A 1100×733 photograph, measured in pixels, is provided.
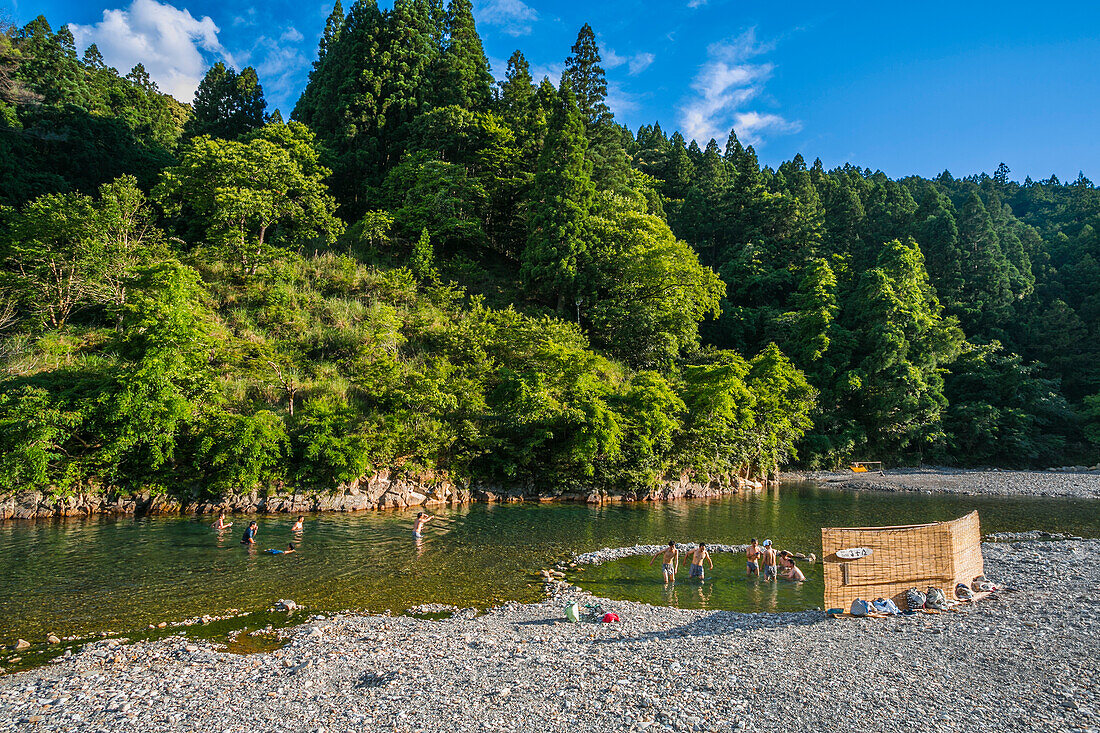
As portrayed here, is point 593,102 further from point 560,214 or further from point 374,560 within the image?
point 374,560

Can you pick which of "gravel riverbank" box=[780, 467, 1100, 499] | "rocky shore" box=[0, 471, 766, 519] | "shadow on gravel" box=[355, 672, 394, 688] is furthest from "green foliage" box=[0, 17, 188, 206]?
"gravel riverbank" box=[780, 467, 1100, 499]

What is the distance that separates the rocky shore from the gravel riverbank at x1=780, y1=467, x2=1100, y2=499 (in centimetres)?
1330

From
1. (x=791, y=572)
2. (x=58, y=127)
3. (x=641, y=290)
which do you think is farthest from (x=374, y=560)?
(x=58, y=127)

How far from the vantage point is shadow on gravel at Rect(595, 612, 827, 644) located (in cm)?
1148

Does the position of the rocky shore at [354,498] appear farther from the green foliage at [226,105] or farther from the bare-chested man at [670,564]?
the green foliage at [226,105]

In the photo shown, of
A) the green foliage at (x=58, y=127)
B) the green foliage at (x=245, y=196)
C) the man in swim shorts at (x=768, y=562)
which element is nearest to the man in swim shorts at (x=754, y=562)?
the man in swim shorts at (x=768, y=562)

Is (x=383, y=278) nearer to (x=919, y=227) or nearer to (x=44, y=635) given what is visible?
(x=44, y=635)

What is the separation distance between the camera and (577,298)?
4516cm

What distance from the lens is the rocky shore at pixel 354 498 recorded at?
74.9ft

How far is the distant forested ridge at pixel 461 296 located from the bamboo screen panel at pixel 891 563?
711 inches

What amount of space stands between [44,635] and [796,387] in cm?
4606

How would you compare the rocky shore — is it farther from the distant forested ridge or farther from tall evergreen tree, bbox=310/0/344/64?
tall evergreen tree, bbox=310/0/344/64

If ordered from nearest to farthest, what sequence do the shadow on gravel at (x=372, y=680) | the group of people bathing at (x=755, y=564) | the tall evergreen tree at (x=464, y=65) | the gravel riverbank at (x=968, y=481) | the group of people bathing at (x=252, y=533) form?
1. the shadow on gravel at (x=372, y=680)
2. the group of people bathing at (x=755, y=564)
3. the group of people bathing at (x=252, y=533)
4. the gravel riverbank at (x=968, y=481)
5. the tall evergreen tree at (x=464, y=65)

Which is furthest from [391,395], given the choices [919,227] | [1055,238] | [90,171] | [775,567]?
[1055,238]
